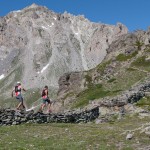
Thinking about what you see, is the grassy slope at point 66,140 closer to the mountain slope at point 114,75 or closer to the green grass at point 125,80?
the mountain slope at point 114,75

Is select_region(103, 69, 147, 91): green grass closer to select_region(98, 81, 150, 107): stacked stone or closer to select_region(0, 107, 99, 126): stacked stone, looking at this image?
select_region(98, 81, 150, 107): stacked stone

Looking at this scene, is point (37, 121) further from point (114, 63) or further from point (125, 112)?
point (114, 63)

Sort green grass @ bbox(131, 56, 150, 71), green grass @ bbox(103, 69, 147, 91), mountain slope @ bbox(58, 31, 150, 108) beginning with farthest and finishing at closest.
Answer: green grass @ bbox(131, 56, 150, 71) → green grass @ bbox(103, 69, 147, 91) → mountain slope @ bbox(58, 31, 150, 108)

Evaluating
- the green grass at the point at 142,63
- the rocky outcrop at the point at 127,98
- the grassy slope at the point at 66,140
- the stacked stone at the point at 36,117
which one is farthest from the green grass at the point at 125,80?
the grassy slope at the point at 66,140

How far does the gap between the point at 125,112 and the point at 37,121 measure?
16592mm

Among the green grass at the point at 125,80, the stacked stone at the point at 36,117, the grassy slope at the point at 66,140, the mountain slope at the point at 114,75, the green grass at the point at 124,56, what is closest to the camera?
the grassy slope at the point at 66,140

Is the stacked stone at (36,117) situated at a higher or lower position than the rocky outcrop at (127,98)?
lower

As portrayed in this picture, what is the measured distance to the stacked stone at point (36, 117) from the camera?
143ft

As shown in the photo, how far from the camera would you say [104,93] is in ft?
328

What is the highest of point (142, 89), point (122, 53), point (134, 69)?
point (122, 53)

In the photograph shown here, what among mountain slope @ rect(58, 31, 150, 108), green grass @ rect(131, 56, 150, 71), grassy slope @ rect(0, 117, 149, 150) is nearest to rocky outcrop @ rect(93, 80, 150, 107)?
mountain slope @ rect(58, 31, 150, 108)

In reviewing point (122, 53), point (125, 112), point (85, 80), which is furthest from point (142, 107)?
point (122, 53)

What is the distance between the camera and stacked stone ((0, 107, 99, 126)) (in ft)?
143

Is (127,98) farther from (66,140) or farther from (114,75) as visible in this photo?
(114,75)
